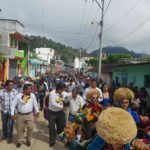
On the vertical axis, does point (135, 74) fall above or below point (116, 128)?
above

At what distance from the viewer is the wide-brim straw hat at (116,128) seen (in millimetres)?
3256

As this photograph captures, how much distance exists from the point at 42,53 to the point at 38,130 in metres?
87.6

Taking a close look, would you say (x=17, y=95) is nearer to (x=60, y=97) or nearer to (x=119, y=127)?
(x=60, y=97)

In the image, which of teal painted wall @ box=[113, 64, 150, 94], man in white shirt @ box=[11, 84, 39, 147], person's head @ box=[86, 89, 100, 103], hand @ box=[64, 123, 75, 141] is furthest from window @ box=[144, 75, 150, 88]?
hand @ box=[64, 123, 75, 141]

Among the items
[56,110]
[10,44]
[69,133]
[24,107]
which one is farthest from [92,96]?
[10,44]

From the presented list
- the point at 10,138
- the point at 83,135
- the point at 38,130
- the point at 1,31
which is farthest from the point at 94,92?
the point at 1,31

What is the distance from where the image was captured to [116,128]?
325cm

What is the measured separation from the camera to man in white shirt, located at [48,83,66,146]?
10438 millimetres

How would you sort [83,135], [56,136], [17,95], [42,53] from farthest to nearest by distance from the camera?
1. [42,53]
2. [56,136]
3. [17,95]
4. [83,135]

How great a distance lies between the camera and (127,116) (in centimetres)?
339

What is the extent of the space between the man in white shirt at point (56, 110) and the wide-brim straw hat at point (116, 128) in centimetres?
709

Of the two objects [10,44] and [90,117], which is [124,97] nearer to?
[90,117]

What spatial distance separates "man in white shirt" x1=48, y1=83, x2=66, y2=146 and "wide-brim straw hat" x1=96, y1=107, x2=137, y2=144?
709 centimetres

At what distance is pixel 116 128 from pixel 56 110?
743cm
